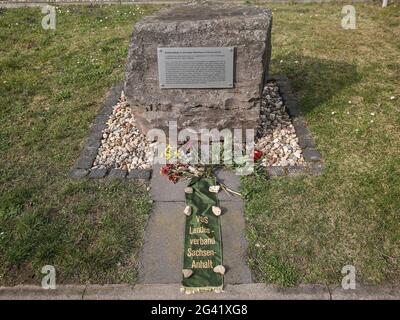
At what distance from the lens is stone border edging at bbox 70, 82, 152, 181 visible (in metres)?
5.80

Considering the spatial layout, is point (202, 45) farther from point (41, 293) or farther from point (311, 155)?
point (41, 293)

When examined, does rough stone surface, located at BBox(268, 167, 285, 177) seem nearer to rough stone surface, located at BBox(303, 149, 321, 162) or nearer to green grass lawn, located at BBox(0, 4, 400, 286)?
green grass lawn, located at BBox(0, 4, 400, 286)

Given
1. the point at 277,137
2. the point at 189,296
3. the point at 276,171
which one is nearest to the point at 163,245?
the point at 189,296

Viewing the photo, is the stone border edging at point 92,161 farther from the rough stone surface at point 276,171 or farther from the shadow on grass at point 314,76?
the shadow on grass at point 314,76

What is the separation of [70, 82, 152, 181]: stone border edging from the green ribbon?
0.83 metres

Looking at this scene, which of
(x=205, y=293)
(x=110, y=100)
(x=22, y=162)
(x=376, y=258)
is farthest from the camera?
(x=110, y=100)

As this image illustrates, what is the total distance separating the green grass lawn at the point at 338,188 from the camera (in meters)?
4.54

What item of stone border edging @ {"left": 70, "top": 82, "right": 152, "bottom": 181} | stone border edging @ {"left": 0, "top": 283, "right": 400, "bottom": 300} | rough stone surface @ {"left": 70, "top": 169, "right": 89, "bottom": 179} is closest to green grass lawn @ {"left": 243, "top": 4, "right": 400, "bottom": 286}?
stone border edging @ {"left": 0, "top": 283, "right": 400, "bottom": 300}

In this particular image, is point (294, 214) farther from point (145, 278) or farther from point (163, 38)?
point (163, 38)

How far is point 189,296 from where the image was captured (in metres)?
4.24

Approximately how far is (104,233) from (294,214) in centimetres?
236

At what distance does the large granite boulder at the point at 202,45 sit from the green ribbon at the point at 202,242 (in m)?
1.22

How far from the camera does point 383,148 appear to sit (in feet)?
20.5

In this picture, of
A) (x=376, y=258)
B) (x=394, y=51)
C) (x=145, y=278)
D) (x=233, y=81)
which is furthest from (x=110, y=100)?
(x=394, y=51)
